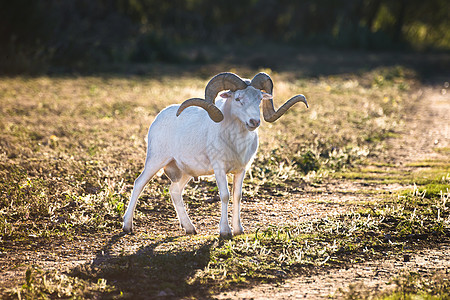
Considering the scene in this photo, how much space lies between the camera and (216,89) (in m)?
6.68

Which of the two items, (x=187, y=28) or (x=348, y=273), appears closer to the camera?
(x=348, y=273)

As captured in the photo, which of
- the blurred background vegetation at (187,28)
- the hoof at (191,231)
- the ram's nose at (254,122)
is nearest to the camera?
the ram's nose at (254,122)

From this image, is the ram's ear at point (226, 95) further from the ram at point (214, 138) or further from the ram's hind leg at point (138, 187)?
the ram's hind leg at point (138, 187)

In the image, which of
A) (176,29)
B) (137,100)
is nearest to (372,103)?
(137,100)

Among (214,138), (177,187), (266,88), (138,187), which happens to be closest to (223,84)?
(266,88)

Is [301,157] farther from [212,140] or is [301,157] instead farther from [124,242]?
[124,242]

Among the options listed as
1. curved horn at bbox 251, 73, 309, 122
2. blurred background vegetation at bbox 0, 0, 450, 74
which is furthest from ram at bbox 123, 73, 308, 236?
blurred background vegetation at bbox 0, 0, 450, 74

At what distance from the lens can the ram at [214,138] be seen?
6.57 meters

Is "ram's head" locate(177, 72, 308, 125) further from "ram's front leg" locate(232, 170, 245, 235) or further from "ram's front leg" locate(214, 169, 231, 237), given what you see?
"ram's front leg" locate(232, 170, 245, 235)

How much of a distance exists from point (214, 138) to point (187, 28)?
98.6 ft

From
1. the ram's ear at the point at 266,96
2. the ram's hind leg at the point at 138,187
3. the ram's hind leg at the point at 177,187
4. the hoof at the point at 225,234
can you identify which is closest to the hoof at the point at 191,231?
the ram's hind leg at the point at 177,187

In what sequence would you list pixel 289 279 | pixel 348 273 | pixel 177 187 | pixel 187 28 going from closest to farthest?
pixel 289 279
pixel 348 273
pixel 177 187
pixel 187 28

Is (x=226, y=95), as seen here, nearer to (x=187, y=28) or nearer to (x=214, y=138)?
(x=214, y=138)

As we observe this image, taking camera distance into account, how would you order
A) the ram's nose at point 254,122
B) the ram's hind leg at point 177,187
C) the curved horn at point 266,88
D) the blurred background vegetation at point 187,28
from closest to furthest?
the ram's nose at point 254,122 < the curved horn at point 266,88 < the ram's hind leg at point 177,187 < the blurred background vegetation at point 187,28
